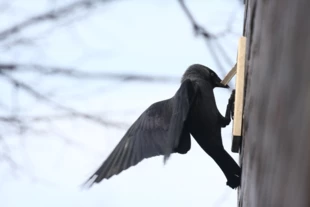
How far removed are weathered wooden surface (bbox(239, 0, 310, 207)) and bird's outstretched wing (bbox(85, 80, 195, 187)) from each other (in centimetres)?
83

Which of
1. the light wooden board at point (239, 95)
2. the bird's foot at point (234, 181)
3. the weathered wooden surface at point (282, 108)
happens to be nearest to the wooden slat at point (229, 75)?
the light wooden board at point (239, 95)

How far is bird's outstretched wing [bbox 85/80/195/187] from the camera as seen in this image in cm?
289

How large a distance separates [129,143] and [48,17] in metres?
0.76

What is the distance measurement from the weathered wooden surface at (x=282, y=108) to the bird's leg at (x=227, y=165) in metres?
0.77

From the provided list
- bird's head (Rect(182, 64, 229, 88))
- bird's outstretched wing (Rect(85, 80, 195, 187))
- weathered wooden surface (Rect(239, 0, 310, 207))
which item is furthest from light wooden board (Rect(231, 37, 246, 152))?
weathered wooden surface (Rect(239, 0, 310, 207))

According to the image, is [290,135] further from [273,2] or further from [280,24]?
[273,2]

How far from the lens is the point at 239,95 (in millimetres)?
2768

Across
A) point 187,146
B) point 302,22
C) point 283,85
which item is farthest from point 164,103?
point 302,22

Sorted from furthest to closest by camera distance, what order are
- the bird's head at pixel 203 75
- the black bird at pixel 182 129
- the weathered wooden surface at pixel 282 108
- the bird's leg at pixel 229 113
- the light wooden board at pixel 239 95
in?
the bird's head at pixel 203 75, the bird's leg at pixel 229 113, the black bird at pixel 182 129, the light wooden board at pixel 239 95, the weathered wooden surface at pixel 282 108

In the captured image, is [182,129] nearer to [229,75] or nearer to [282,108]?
[229,75]

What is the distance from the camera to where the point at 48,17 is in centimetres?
303

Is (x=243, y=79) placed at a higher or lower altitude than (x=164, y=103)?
higher

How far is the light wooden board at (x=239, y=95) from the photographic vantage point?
2.76m

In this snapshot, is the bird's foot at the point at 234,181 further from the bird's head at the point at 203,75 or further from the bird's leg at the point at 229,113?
the bird's head at the point at 203,75
